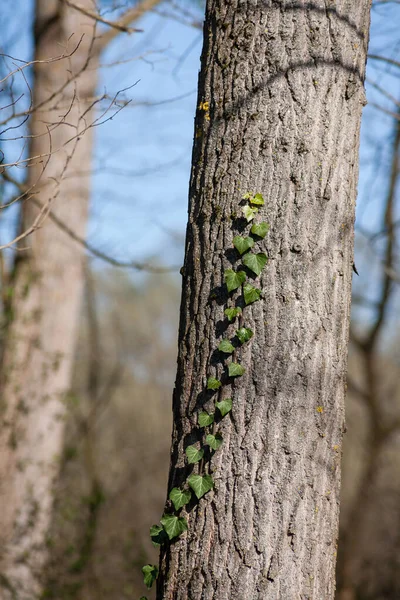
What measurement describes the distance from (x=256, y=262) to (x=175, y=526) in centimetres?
88

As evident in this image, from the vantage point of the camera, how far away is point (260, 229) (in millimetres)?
1857

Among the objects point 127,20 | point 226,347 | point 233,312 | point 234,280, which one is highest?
point 127,20

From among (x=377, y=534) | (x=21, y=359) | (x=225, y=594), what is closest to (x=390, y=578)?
(x=377, y=534)

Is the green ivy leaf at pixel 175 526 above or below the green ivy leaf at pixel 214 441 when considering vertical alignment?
below

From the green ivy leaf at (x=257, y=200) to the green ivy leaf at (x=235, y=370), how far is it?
52 cm

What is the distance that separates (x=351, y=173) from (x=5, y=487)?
13.7 feet

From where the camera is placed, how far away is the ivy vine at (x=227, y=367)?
1817 millimetres

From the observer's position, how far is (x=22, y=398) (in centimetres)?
512

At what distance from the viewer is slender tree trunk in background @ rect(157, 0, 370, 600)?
178 centimetres

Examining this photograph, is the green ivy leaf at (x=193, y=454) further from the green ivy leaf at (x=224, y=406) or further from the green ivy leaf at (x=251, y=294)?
the green ivy leaf at (x=251, y=294)

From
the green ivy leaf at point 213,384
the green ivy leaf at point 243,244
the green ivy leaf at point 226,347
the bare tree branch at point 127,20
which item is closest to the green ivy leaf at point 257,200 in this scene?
the green ivy leaf at point 243,244

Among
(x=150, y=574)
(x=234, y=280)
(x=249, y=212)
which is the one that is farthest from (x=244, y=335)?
(x=150, y=574)

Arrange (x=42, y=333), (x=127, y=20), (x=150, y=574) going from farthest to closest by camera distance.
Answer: (x=42, y=333)
(x=127, y=20)
(x=150, y=574)

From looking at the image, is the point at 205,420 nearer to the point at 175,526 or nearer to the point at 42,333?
the point at 175,526
